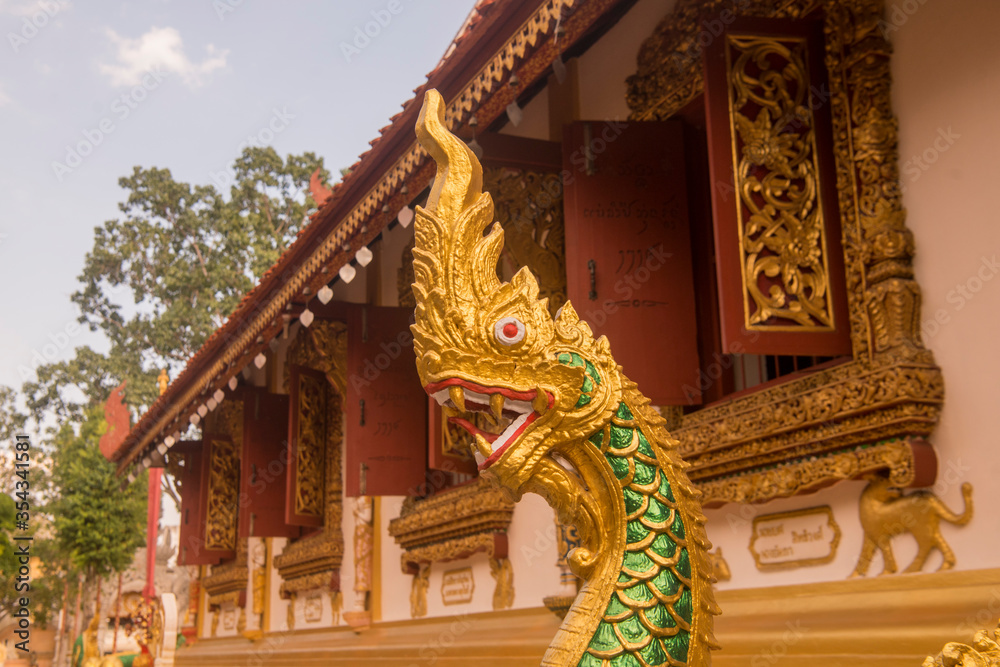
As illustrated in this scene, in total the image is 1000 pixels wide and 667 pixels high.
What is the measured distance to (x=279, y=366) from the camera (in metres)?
9.96

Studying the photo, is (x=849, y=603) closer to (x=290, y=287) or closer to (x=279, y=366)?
(x=290, y=287)

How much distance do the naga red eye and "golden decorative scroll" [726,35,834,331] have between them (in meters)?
1.47

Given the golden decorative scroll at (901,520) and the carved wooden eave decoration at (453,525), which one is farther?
the carved wooden eave decoration at (453,525)

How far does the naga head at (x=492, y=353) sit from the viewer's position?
6.14 ft

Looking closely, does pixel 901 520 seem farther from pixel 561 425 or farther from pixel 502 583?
pixel 502 583

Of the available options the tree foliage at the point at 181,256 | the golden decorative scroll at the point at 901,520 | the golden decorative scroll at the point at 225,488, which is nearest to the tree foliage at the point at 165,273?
the tree foliage at the point at 181,256

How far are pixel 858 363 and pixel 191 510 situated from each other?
29.5ft

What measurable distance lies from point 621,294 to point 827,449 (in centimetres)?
108

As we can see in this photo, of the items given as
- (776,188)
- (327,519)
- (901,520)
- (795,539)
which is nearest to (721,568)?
(795,539)

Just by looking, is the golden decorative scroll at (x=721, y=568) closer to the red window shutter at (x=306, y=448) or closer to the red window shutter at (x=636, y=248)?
the red window shutter at (x=636, y=248)

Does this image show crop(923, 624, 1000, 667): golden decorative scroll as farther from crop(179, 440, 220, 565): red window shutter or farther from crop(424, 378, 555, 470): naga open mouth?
crop(179, 440, 220, 565): red window shutter

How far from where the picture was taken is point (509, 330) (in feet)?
6.18

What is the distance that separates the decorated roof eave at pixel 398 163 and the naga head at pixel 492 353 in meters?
1.62

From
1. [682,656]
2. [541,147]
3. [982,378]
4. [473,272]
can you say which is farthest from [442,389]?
[541,147]
